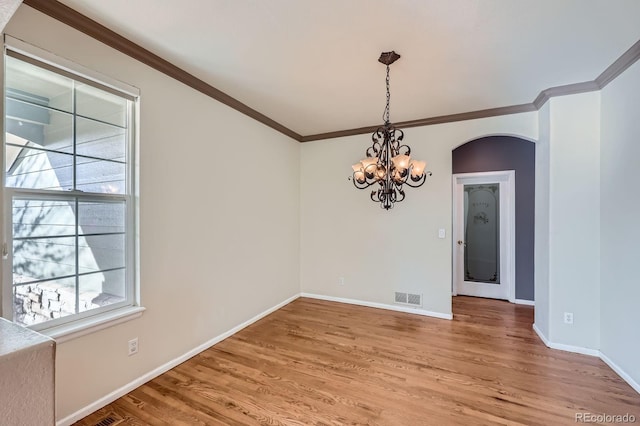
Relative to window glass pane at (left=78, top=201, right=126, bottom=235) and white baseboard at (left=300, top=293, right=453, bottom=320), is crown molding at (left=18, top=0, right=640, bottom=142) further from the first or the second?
white baseboard at (left=300, top=293, right=453, bottom=320)

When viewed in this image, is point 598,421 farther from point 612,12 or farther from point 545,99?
point 545,99

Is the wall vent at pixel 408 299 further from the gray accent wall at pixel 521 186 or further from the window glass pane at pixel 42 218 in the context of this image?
the window glass pane at pixel 42 218

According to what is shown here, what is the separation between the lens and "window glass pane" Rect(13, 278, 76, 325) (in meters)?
1.73

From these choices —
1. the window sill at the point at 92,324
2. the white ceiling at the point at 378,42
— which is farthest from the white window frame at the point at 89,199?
the white ceiling at the point at 378,42

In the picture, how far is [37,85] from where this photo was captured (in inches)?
72.8

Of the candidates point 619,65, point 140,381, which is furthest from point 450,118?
point 140,381

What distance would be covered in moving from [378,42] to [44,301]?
306cm

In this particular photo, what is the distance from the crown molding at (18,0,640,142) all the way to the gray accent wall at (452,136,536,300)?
1.38 meters

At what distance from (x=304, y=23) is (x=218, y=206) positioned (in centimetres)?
203

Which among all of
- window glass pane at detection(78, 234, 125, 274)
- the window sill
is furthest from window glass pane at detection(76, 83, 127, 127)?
the window sill

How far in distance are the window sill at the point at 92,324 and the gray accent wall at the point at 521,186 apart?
5.41 metres

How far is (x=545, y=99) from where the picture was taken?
3.14 meters

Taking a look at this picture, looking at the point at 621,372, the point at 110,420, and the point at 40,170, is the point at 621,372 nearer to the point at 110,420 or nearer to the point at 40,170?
the point at 110,420

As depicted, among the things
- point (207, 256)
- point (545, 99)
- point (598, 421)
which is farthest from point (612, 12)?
point (207, 256)
